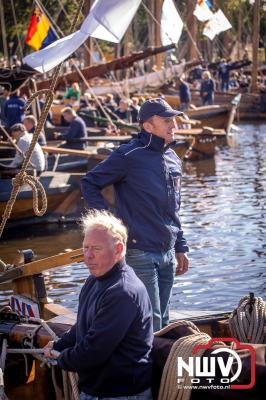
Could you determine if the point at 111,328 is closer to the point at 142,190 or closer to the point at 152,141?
the point at 142,190

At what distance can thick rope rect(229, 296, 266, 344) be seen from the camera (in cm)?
574

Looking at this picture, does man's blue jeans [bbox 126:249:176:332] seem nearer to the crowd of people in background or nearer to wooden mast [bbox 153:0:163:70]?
the crowd of people in background

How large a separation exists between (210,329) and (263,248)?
7268 mm

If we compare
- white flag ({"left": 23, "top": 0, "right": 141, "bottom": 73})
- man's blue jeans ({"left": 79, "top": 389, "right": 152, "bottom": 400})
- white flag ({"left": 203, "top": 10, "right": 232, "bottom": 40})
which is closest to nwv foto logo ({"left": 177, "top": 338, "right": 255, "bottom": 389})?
man's blue jeans ({"left": 79, "top": 389, "right": 152, "bottom": 400})

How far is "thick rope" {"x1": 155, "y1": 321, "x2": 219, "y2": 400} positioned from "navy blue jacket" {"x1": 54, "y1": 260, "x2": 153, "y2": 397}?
0.10 metres

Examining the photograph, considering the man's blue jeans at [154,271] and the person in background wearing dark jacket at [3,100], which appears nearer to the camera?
the man's blue jeans at [154,271]

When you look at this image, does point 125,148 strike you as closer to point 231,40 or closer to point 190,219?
point 190,219

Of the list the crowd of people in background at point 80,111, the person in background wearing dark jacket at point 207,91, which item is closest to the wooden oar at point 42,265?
the crowd of people in background at point 80,111

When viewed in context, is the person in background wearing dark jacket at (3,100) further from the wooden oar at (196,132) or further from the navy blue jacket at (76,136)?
the wooden oar at (196,132)

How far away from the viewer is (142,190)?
5992mm

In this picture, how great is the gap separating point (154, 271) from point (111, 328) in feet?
5.17

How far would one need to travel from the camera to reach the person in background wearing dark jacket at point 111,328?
4.48 metres

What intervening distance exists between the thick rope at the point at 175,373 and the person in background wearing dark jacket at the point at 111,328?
115mm

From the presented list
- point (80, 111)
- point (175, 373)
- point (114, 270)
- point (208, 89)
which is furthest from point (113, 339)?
point (208, 89)
